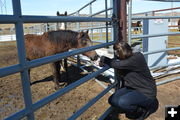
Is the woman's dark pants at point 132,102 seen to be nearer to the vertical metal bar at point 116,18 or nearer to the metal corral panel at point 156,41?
the vertical metal bar at point 116,18

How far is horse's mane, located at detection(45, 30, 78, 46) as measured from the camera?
345cm

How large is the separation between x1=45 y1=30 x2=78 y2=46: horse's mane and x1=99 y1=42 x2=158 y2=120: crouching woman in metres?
1.27

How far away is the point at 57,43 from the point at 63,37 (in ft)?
0.69

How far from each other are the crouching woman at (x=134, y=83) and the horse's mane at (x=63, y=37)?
4.16ft

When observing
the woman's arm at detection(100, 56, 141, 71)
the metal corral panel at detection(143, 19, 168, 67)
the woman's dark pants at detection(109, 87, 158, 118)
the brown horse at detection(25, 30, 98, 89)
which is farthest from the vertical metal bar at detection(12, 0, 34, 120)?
the metal corral panel at detection(143, 19, 168, 67)

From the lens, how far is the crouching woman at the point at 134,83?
88.4 inches

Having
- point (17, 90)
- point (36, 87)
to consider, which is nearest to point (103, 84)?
point (36, 87)

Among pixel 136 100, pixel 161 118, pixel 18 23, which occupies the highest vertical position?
pixel 18 23

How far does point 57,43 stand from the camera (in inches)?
140

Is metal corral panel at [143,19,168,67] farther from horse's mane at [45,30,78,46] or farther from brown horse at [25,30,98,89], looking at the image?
horse's mane at [45,30,78,46]

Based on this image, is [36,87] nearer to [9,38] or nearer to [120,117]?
[120,117]

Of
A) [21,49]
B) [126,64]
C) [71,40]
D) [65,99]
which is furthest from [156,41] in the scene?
[21,49]

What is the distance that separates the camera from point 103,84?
145 inches

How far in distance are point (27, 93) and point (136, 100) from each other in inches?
64.3
